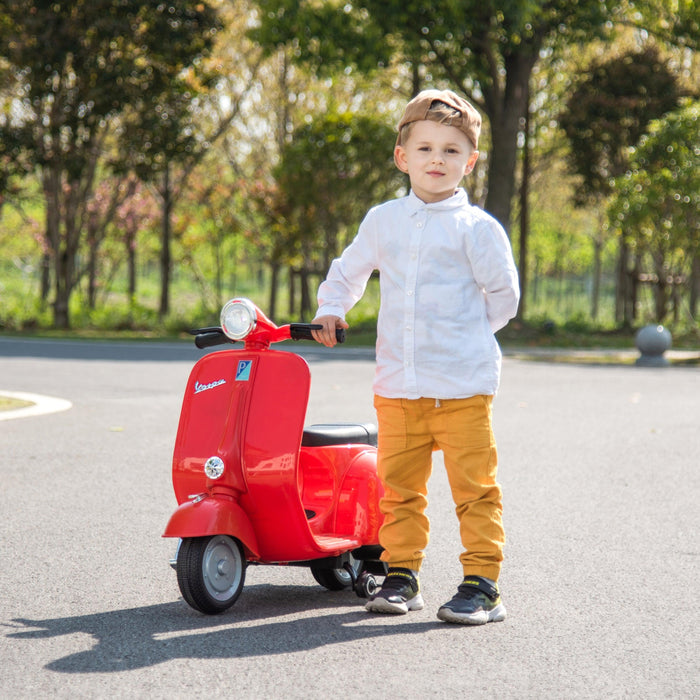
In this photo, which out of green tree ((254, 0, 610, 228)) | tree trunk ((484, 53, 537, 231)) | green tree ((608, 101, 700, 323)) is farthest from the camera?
tree trunk ((484, 53, 537, 231))

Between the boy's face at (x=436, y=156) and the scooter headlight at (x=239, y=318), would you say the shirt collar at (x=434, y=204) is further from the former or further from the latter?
the scooter headlight at (x=239, y=318)

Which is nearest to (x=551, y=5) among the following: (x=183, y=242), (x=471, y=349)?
(x=183, y=242)

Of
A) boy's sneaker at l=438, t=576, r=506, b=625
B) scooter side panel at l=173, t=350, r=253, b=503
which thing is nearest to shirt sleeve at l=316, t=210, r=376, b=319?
scooter side panel at l=173, t=350, r=253, b=503

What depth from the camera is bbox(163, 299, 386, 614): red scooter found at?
3.50 m

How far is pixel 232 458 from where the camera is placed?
142 inches

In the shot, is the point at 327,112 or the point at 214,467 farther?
the point at 327,112

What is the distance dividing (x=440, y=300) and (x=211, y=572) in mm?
1167

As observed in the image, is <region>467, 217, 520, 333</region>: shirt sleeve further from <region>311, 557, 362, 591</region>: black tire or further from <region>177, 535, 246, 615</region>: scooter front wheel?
<region>177, 535, 246, 615</region>: scooter front wheel

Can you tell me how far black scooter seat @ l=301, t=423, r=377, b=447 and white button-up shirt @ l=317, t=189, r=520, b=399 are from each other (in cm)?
30

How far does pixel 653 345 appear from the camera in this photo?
1565 cm

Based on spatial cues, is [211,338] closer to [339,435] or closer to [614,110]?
[339,435]

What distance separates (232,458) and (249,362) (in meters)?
0.34

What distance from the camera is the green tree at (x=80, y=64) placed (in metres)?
20.4

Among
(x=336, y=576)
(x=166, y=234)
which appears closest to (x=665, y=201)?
(x=166, y=234)
